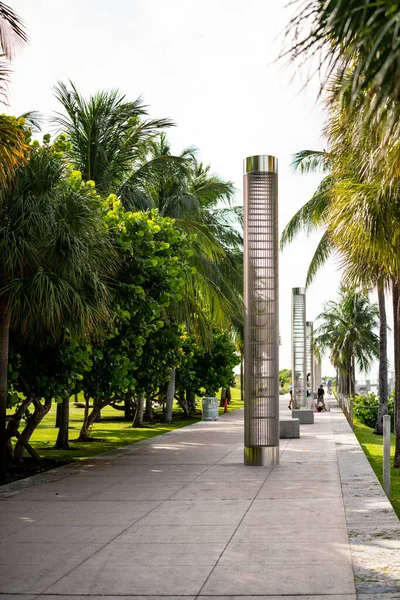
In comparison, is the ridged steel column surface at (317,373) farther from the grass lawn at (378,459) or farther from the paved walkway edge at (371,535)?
the paved walkway edge at (371,535)

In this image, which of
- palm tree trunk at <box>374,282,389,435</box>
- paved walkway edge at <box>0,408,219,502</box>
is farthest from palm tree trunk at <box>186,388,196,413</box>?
paved walkway edge at <box>0,408,219,502</box>

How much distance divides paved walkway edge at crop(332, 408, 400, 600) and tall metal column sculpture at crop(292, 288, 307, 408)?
17.1 metres

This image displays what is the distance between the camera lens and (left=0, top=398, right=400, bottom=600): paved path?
19.2 feet

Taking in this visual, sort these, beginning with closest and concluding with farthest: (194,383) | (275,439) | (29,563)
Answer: (29,563)
(275,439)
(194,383)

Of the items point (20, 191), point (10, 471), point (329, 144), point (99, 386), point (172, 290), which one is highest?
point (329, 144)

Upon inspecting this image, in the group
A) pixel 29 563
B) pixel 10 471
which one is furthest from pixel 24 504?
pixel 10 471

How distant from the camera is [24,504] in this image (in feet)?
32.5

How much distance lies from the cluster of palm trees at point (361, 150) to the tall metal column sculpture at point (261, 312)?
109cm

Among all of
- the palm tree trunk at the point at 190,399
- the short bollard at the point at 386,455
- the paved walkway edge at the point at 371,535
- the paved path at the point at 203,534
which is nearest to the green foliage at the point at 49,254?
the paved path at the point at 203,534

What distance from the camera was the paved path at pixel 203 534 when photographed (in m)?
5.85

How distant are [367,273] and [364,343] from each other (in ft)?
→ 147

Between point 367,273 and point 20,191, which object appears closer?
point 20,191

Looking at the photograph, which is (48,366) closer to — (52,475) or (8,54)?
(52,475)

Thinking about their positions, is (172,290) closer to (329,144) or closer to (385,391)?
(329,144)
